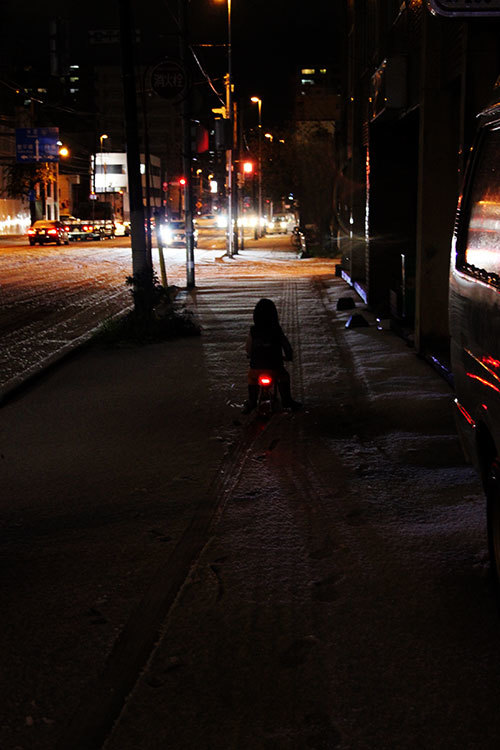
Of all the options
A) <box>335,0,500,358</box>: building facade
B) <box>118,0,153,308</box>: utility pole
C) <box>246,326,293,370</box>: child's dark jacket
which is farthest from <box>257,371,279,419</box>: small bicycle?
<box>118,0,153,308</box>: utility pole

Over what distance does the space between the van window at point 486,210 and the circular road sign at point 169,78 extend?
15.3m

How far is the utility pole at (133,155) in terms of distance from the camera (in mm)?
16328

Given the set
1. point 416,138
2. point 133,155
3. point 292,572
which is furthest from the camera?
point 416,138

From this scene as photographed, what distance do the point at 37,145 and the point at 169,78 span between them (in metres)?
46.5

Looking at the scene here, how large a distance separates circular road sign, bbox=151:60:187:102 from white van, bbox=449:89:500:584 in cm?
1503

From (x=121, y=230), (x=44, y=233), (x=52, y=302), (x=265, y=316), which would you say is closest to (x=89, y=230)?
(x=121, y=230)

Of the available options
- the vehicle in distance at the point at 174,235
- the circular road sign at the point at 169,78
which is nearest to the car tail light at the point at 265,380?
the circular road sign at the point at 169,78

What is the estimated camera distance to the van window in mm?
4930

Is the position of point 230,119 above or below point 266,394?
above

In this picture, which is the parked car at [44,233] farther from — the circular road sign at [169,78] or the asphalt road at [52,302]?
the circular road sign at [169,78]

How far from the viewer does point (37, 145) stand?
6425 centimetres

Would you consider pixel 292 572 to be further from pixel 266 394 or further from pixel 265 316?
pixel 265 316

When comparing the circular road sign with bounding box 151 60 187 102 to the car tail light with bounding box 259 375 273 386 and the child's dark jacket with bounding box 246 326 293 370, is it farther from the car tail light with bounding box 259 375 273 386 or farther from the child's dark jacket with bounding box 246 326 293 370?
the car tail light with bounding box 259 375 273 386

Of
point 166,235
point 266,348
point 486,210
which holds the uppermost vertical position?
point 486,210
